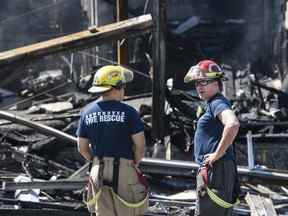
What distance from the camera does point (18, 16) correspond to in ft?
63.0

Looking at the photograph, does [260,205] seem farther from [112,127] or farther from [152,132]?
[152,132]

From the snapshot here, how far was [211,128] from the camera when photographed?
503 centimetres

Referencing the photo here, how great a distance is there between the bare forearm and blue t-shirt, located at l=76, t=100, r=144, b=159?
0.66 meters

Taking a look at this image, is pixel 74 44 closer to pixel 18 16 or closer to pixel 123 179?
pixel 123 179

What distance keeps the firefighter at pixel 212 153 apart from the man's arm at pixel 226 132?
0.01m

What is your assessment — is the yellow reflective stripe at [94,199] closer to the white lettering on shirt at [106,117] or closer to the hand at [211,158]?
the white lettering on shirt at [106,117]

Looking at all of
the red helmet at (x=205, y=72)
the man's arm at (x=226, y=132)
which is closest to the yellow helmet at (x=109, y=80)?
the red helmet at (x=205, y=72)

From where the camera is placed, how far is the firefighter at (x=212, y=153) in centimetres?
501

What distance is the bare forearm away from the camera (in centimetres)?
480

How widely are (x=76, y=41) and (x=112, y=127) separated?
9.23 feet

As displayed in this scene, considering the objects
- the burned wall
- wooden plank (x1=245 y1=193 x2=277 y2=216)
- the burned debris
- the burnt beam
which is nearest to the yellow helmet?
the burned debris

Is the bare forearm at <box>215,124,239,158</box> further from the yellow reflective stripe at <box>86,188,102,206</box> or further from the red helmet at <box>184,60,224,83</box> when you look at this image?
the yellow reflective stripe at <box>86,188,102,206</box>

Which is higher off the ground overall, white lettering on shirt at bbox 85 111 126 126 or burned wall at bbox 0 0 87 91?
burned wall at bbox 0 0 87 91

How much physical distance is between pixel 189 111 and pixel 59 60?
874 cm
